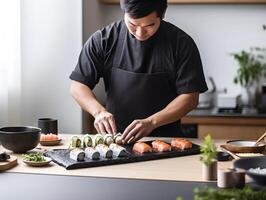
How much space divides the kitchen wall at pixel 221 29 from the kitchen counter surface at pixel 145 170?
2.31 m

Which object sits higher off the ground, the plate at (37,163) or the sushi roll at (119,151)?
the sushi roll at (119,151)

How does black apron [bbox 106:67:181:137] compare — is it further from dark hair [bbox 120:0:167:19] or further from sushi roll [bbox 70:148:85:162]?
sushi roll [bbox 70:148:85:162]

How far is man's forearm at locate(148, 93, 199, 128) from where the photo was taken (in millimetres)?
2472

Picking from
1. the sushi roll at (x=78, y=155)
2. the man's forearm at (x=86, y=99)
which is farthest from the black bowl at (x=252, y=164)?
the man's forearm at (x=86, y=99)

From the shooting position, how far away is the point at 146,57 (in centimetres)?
271

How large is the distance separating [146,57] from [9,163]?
1038mm

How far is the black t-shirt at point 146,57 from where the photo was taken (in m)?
2.63

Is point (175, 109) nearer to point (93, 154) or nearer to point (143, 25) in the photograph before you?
point (143, 25)

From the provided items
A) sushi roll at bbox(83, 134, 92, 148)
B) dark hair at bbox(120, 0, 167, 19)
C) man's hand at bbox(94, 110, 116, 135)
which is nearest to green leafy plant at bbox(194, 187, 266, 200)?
sushi roll at bbox(83, 134, 92, 148)

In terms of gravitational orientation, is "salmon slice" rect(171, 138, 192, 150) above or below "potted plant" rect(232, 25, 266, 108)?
below

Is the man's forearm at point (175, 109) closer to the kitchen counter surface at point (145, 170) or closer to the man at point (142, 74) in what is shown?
the man at point (142, 74)

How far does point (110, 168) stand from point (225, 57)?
2536mm

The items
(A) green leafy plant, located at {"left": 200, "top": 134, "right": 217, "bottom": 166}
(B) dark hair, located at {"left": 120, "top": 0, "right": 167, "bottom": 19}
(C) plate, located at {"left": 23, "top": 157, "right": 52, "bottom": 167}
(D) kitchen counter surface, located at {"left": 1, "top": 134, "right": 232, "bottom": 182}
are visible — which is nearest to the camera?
(A) green leafy plant, located at {"left": 200, "top": 134, "right": 217, "bottom": 166}

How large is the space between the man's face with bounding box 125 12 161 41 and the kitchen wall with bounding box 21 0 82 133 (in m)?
1.22
